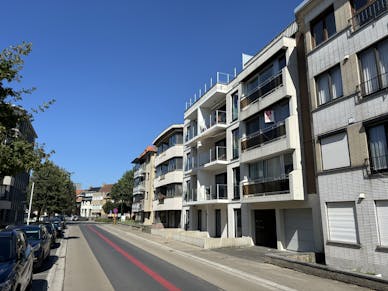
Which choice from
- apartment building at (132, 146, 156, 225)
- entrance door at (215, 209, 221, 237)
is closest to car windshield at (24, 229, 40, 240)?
entrance door at (215, 209, 221, 237)

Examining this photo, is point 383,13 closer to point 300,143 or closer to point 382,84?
point 382,84

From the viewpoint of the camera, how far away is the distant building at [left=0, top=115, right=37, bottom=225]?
44.7 meters

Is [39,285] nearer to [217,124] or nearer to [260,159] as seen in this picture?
[260,159]

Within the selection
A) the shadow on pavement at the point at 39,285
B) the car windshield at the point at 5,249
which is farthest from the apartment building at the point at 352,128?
the car windshield at the point at 5,249

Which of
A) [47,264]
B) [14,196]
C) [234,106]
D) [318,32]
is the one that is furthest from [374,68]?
[14,196]

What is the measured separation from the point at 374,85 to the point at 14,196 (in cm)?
5532

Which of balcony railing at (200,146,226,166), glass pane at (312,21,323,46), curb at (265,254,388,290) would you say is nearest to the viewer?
curb at (265,254,388,290)

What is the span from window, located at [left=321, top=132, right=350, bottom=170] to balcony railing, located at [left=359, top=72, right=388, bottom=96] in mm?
2011

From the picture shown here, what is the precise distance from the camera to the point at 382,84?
12.4 metres

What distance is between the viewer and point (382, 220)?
39.1 ft

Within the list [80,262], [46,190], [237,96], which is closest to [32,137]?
[46,190]

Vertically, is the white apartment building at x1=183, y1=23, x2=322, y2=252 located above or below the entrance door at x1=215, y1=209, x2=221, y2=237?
above

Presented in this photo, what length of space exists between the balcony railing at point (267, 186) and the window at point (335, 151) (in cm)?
390

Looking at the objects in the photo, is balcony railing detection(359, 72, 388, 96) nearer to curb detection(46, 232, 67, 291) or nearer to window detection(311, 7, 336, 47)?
window detection(311, 7, 336, 47)
